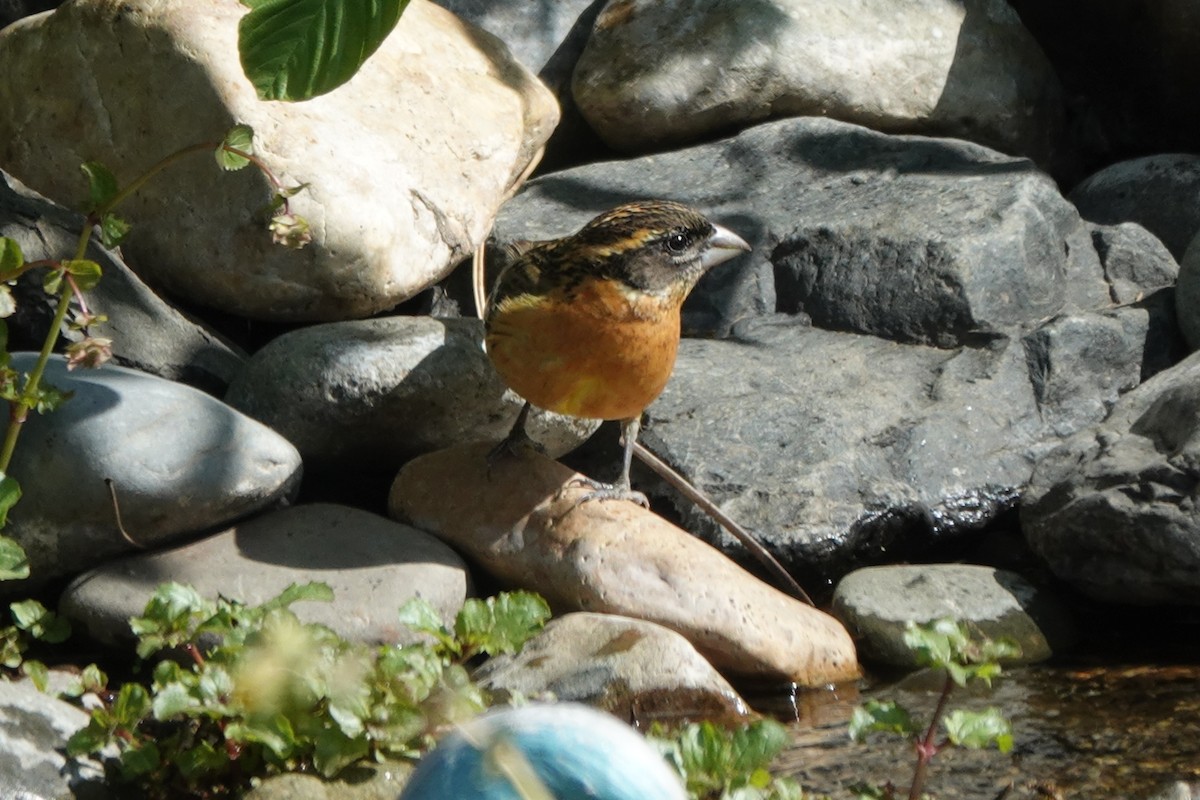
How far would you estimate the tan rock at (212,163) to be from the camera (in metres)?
5.53

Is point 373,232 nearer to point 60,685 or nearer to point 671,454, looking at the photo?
point 671,454

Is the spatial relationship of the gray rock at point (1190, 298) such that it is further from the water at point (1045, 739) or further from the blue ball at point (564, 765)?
the blue ball at point (564, 765)

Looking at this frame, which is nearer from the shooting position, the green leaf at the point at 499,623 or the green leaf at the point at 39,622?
the green leaf at the point at 499,623

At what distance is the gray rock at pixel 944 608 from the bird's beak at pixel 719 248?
117 cm

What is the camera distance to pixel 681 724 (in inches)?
167

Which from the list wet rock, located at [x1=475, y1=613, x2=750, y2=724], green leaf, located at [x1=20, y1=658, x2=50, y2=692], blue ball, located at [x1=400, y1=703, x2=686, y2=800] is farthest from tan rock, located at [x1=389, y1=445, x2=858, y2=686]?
blue ball, located at [x1=400, y1=703, x2=686, y2=800]

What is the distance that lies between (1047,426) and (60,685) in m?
3.85

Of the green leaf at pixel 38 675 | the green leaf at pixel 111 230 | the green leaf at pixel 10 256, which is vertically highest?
the green leaf at pixel 111 230

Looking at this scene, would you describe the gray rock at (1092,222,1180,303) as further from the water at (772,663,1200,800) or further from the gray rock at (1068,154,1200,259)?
the water at (772,663,1200,800)

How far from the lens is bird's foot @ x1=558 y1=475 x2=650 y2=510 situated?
200 inches

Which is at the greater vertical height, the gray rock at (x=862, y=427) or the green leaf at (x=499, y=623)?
the green leaf at (x=499, y=623)

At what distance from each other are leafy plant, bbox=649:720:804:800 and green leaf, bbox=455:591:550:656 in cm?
57

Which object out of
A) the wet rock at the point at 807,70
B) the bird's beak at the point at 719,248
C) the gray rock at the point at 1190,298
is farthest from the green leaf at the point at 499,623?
the wet rock at the point at 807,70

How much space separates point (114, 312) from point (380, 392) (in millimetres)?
965
